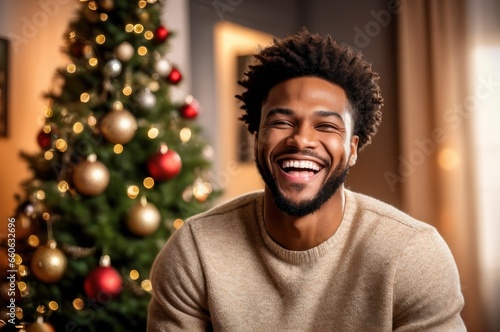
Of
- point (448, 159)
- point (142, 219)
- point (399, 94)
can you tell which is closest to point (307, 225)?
point (142, 219)

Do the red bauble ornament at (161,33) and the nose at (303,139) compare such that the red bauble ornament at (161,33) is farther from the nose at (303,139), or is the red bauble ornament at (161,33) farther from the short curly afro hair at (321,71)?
the nose at (303,139)

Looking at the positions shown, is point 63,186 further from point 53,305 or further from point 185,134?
point 185,134

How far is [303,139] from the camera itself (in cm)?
140

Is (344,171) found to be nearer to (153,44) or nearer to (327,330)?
(327,330)

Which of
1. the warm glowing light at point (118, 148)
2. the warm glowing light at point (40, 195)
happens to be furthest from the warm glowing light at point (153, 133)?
the warm glowing light at point (40, 195)

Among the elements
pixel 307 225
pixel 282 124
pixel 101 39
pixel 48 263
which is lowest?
pixel 48 263

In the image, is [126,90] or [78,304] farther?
[126,90]

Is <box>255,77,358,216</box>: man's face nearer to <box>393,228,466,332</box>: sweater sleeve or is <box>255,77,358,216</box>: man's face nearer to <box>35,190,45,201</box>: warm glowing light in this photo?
<box>393,228,466,332</box>: sweater sleeve

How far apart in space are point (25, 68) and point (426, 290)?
259 cm

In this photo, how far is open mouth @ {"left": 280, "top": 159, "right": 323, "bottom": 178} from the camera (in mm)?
1408

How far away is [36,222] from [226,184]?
1.99 meters

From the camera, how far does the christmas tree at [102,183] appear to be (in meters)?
2.51

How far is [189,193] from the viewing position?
2836 millimetres

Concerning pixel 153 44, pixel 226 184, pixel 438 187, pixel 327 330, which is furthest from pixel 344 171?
pixel 226 184
